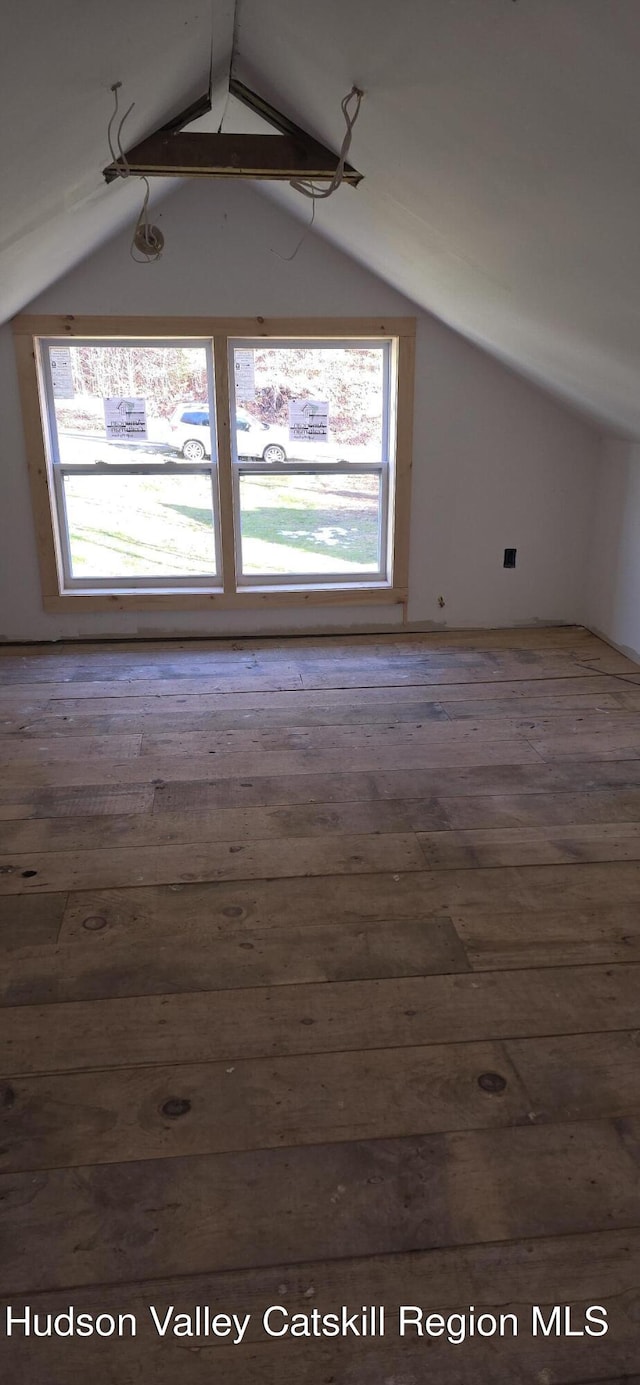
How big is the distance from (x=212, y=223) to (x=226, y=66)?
1.46 meters

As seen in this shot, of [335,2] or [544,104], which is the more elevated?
[335,2]

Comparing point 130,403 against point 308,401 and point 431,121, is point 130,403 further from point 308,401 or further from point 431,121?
point 431,121

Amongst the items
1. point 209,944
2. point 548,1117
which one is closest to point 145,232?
point 209,944

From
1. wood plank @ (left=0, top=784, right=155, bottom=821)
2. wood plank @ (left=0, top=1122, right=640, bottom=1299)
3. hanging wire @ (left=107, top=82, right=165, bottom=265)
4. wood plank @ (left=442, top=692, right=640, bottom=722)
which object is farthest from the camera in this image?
wood plank @ (left=442, top=692, right=640, bottom=722)

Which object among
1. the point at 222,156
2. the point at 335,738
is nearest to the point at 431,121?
the point at 222,156

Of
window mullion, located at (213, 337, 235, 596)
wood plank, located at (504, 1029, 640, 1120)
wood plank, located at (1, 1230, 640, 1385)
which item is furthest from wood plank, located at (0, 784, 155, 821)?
window mullion, located at (213, 337, 235, 596)

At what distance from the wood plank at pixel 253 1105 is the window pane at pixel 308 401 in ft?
11.0

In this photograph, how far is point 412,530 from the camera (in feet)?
14.8

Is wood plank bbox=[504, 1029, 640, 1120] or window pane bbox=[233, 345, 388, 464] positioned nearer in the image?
wood plank bbox=[504, 1029, 640, 1120]

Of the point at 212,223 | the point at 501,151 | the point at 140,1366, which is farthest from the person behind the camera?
the point at 212,223

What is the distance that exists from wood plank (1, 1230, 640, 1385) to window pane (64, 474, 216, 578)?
12.0 ft

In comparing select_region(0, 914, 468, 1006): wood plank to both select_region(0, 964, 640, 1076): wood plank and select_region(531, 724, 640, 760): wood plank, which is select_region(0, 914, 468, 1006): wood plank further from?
select_region(531, 724, 640, 760): wood plank

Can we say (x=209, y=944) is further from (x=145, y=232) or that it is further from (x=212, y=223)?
(x=212, y=223)

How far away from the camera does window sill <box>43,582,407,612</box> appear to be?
446cm
